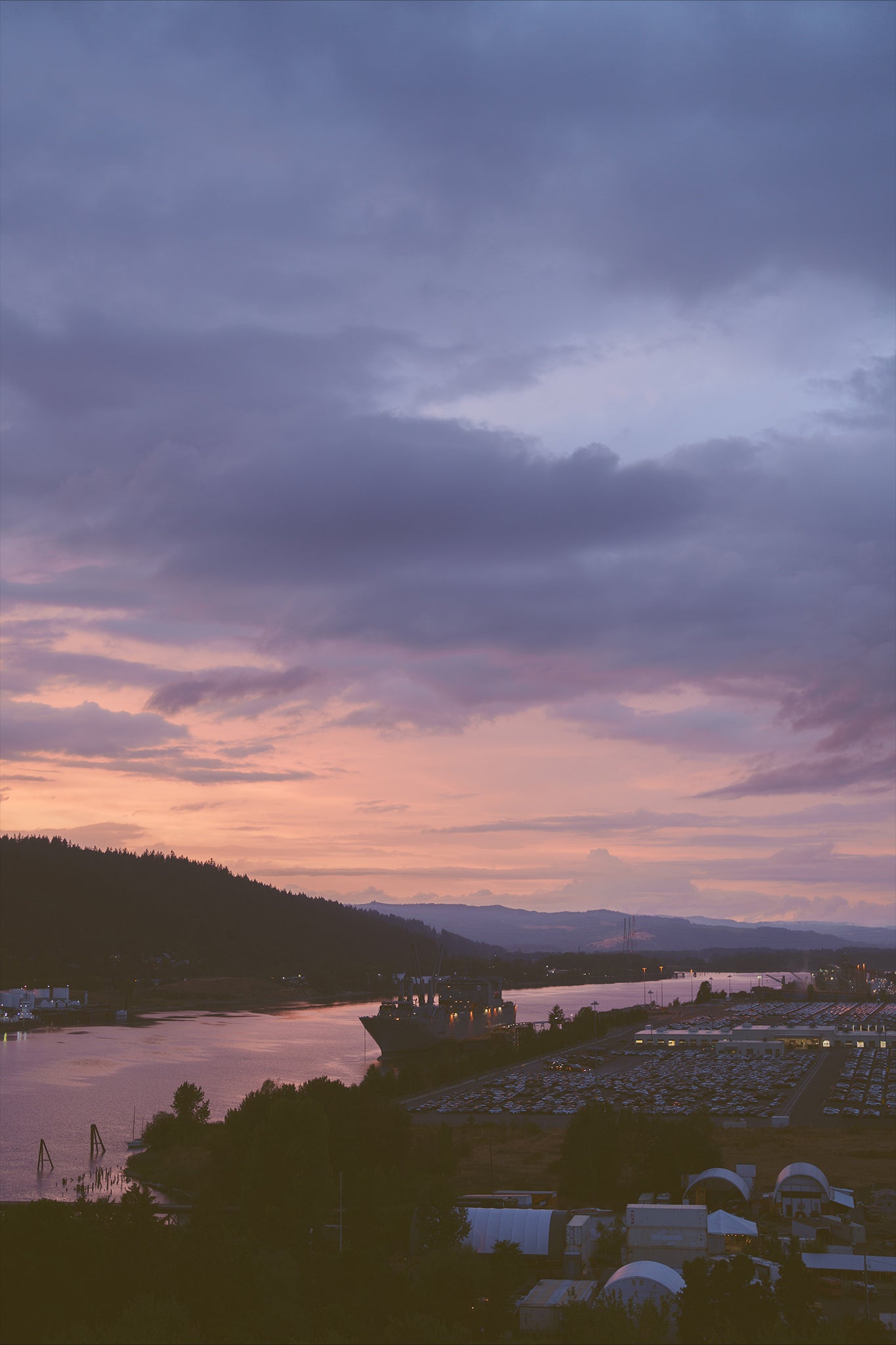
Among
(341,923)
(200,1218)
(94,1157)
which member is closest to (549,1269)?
(200,1218)

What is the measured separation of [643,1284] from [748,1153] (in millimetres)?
12097

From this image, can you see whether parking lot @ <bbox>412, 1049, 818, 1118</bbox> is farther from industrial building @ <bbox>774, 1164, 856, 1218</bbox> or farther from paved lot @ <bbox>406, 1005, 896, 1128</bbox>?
industrial building @ <bbox>774, 1164, 856, 1218</bbox>

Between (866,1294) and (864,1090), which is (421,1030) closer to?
(864,1090)

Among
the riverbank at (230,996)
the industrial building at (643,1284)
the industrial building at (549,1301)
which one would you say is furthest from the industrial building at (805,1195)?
the riverbank at (230,996)

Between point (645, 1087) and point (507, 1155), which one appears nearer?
point (507, 1155)

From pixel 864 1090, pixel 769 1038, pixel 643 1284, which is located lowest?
pixel 769 1038

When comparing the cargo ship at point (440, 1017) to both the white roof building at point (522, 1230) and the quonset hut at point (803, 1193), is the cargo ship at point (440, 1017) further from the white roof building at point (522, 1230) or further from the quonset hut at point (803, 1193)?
the white roof building at point (522, 1230)

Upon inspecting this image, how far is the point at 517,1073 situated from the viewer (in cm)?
3891

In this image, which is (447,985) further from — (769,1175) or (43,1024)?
(769,1175)

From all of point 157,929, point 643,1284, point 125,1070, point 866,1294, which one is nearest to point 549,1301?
point 643,1284

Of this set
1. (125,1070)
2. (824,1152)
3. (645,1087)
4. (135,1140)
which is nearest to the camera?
(824,1152)

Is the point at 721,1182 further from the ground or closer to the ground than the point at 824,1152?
further from the ground

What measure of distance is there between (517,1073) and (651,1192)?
20854mm

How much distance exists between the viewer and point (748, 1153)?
75.9 feet
